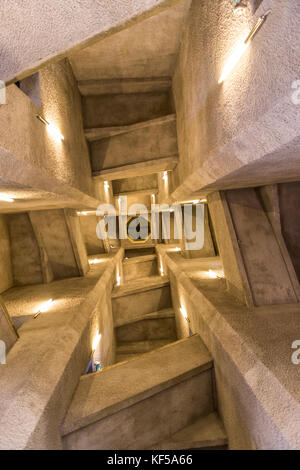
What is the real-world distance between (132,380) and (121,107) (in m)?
6.58

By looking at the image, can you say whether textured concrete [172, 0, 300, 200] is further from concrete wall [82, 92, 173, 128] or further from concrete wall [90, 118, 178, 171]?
concrete wall [82, 92, 173, 128]

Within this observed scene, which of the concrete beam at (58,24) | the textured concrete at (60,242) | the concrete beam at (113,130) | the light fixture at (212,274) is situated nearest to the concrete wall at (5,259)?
the textured concrete at (60,242)

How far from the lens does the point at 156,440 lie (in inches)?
153

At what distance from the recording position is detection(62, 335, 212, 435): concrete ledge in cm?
334

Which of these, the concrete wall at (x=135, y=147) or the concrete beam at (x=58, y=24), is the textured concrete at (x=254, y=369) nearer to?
the concrete beam at (x=58, y=24)

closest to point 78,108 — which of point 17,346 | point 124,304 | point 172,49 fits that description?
point 172,49

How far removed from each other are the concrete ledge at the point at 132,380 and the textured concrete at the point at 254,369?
0.42 metres

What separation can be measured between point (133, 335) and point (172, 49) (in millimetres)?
9383

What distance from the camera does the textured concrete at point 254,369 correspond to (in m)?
2.37

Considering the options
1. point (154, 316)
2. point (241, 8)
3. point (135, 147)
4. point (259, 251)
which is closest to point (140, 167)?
point (135, 147)

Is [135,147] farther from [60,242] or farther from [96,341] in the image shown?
[96,341]

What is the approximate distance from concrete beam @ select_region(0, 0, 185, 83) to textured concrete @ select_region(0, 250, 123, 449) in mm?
3223

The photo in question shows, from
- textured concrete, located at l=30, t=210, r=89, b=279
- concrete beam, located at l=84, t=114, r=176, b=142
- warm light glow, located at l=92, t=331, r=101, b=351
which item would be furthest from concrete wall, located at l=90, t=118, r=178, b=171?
warm light glow, located at l=92, t=331, r=101, b=351

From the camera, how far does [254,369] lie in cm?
286
